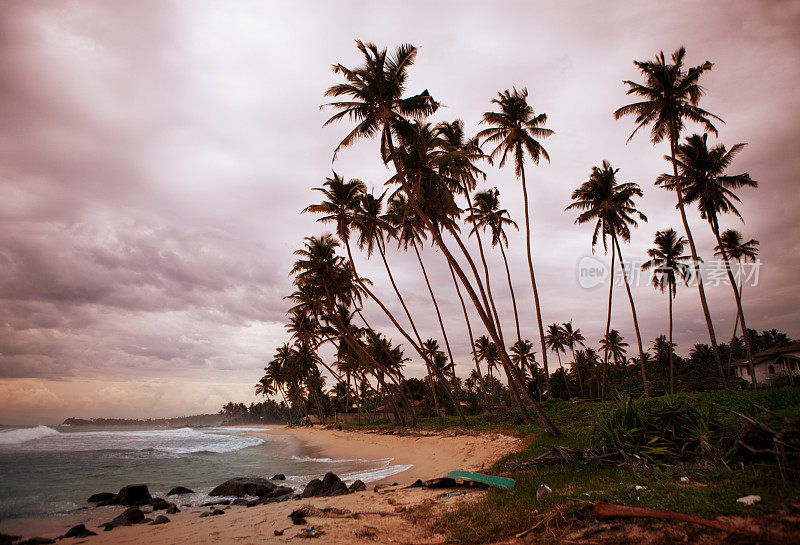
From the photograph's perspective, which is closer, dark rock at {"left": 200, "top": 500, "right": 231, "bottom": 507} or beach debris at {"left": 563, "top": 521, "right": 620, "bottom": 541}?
beach debris at {"left": 563, "top": 521, "right": 620, "bottom": 541}

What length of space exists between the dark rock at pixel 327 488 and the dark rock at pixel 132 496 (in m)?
5.17

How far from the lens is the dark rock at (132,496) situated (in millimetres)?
11414

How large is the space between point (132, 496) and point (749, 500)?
49.9ft

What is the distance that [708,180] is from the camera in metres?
22.6

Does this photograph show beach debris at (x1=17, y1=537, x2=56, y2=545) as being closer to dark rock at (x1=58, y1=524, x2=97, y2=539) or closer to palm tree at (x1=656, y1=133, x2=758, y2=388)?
dark rock at (x1=58, y1=524, x2=97, y2=539)

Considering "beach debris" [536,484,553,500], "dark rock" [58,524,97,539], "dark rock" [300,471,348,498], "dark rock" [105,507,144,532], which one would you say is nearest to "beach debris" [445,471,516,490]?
"beach debris" [536,484,553,500]

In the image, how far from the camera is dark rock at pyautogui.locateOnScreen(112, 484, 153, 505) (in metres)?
11.4

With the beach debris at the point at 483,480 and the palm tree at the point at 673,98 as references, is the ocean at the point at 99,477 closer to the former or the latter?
the beach debris at the point at 483,480

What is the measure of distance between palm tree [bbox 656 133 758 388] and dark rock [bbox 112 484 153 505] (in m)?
29.2

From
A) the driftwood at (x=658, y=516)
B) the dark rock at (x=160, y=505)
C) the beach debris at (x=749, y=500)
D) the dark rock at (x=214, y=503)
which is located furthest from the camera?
the dark rock at (x=214, y=503)

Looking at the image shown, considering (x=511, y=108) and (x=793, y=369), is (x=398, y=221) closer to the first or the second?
(x=511, y=108)

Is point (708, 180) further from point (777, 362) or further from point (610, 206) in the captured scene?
point (777, 362)

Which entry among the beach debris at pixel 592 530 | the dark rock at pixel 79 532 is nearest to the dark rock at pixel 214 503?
the dark rock at pixel 79 532

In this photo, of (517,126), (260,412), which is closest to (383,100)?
(517,126)
